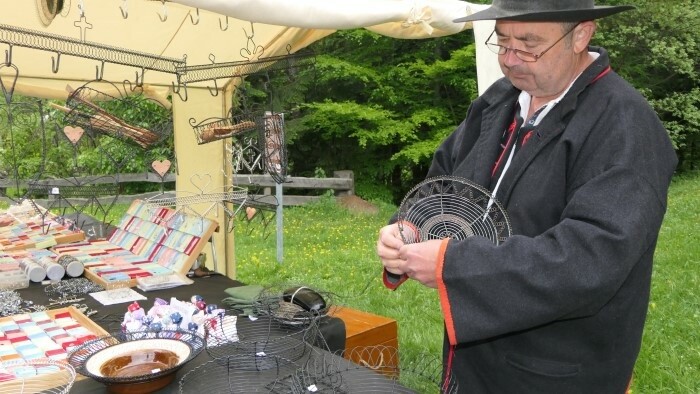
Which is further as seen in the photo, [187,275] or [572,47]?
[187,275]

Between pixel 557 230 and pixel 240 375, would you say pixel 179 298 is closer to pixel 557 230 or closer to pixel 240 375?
pixel 240 375

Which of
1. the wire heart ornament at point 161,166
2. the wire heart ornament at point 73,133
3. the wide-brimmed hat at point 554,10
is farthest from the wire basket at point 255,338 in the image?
the wire heart ornament at point 73,133

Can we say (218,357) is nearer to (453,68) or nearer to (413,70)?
(453,68)

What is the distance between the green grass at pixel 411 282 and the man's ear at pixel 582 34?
1247mm

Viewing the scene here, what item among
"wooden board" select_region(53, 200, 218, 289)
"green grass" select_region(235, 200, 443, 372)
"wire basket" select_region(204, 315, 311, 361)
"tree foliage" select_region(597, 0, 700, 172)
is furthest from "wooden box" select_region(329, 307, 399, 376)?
"tree foliage" select_region(597, 0, 700, 172)

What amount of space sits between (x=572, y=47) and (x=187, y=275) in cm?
204

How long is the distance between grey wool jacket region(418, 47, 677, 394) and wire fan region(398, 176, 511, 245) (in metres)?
0.05

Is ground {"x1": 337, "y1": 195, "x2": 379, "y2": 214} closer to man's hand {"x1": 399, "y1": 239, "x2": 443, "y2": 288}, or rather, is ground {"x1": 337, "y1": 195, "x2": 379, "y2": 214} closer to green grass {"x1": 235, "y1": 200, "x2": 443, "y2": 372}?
green grass {"x1": 235, "y1": 200, "x2": 443, "y2": 372}

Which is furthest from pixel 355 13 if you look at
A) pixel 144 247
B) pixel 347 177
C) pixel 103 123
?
pixel 347 177

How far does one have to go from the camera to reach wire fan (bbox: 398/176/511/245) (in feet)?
4.91

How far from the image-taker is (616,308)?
144cm

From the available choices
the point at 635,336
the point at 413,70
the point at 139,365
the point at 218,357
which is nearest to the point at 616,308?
the point at 635,336

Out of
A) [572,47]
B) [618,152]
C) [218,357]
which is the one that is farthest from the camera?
[218,357]

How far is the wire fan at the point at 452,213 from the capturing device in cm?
150
